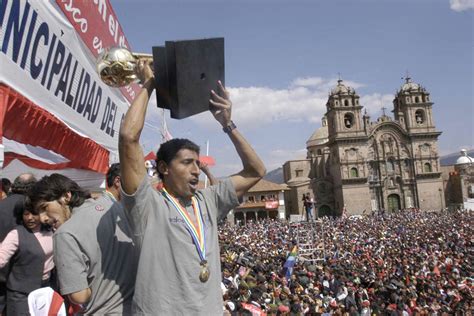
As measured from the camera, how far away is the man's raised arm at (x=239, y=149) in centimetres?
240

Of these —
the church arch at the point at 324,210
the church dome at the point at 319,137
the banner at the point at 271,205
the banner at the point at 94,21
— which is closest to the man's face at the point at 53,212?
the banner at the point at 94,21

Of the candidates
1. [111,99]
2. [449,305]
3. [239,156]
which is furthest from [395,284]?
[239,156]

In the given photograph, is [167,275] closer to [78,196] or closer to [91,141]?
[78,196]

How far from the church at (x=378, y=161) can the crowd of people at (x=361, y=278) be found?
29164 mm

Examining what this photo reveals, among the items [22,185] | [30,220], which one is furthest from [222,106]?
[22,185]

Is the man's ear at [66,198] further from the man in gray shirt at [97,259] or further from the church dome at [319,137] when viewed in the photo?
the church dome at [319,137]

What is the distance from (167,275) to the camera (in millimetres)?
1904

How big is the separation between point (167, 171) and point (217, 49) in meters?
0.73

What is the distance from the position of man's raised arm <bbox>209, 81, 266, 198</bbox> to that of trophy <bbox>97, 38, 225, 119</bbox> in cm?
6

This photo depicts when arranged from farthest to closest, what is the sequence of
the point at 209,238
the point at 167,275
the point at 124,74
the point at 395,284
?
1. the point at 395,284
2. the point at 124,74
3. the point at 209,238
4. the point at 167,275

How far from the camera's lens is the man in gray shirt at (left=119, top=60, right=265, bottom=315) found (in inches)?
74.4

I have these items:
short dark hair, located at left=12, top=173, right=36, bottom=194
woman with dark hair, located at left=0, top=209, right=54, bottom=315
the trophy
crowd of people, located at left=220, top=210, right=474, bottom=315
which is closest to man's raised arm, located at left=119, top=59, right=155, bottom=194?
the trophy

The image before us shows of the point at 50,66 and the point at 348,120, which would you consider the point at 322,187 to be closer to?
the point at 348,120

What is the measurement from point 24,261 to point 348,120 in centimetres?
5710
